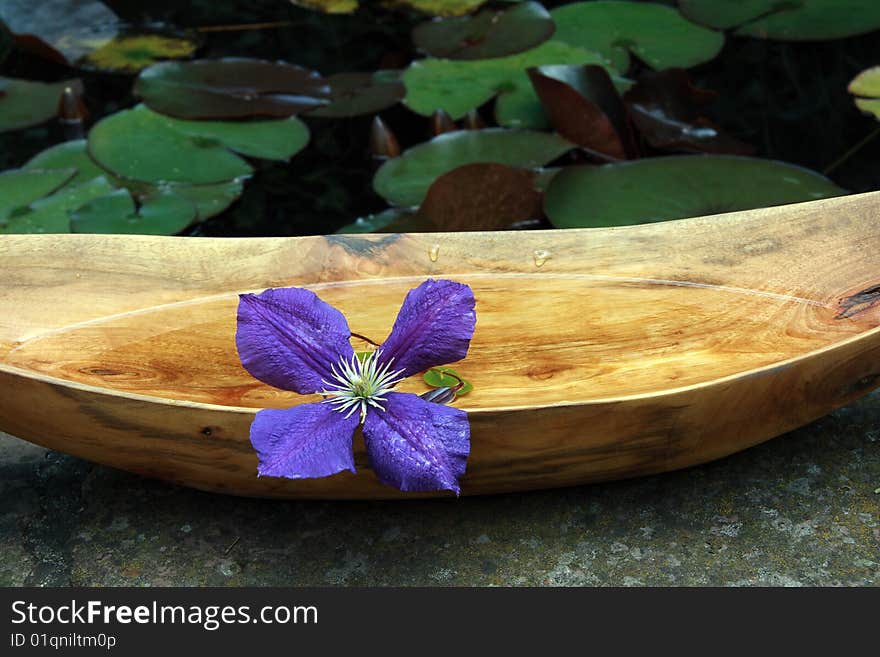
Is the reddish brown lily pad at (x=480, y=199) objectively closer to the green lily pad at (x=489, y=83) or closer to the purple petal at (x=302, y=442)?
the green lily pad at (x=489, y=83)

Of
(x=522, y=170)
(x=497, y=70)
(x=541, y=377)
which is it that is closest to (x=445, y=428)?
(x=541, y=377)

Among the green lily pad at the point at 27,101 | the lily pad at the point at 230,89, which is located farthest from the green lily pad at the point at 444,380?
the green lily pad at the point at 27,101

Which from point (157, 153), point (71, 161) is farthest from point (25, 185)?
point (157, 153)

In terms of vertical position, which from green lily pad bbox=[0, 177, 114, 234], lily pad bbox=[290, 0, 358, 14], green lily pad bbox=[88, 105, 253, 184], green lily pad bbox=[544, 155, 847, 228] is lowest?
green lily pad bbox=[0, 177, 114, 234]

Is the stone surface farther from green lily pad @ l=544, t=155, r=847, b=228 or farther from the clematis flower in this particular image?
green lily pad @ l=544, t=155, r=847, b=228

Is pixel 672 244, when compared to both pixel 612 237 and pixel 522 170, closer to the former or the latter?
pixel 612 237

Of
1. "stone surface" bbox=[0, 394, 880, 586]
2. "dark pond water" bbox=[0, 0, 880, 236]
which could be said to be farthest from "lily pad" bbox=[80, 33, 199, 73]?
"stone surface" bbox=[0, 394, 880, 586]
